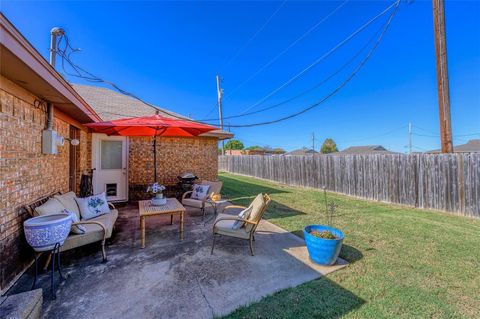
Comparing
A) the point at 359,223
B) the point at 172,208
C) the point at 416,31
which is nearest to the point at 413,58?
the point at 416,31

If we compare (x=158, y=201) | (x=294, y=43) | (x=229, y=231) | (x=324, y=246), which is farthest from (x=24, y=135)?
(x=294, y=43)

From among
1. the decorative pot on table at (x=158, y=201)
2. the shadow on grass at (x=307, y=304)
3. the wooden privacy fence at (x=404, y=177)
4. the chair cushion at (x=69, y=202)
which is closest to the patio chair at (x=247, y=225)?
the shadow on grass at (x=307, y=304)

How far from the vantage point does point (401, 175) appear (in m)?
6.57

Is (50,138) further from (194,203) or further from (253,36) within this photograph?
(253,36)

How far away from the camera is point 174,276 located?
2.61m

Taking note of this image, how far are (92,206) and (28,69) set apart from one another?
102 inches

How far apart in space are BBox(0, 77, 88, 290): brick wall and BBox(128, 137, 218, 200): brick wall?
138 inches

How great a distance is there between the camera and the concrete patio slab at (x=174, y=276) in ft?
6.78

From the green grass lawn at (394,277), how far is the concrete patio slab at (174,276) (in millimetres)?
249

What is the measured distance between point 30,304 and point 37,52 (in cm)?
246

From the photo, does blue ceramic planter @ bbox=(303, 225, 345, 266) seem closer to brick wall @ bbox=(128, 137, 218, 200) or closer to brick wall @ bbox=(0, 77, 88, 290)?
brick wall @ bbox=(0, 77, 88, 290)

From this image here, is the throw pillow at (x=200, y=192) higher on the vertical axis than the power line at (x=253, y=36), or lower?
lower

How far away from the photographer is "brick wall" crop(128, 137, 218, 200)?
22.8ft

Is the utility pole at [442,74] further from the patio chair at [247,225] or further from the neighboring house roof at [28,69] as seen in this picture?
the neighboring house roof at [28,69]
